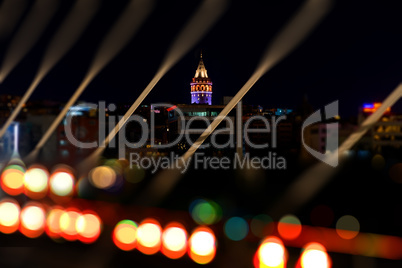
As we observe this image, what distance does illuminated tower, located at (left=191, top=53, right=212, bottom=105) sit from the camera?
177ft

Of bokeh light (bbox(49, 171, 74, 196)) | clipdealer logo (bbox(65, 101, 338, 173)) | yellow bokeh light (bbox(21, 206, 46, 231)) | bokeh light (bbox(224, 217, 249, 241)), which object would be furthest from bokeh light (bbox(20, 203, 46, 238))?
clipdealer logo (bbox(65, 101, 338, 173))

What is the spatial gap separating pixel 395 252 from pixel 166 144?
46.7ft

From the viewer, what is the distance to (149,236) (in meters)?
4.41

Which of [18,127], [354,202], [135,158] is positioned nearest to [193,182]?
[135,158]

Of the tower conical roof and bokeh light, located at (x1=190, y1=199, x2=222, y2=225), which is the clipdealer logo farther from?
the tower conical roof

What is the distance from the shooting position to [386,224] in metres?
8.26

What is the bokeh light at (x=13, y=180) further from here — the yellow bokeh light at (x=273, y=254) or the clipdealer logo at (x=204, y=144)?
the yellow bokeh light at (x=273, y=254)

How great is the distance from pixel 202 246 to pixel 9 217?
274 cm

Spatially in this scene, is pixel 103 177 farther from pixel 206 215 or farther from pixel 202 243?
pixel 202 243

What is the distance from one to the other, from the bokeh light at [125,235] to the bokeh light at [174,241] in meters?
0.36

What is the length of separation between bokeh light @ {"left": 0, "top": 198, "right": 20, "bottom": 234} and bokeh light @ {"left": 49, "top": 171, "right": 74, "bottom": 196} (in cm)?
217

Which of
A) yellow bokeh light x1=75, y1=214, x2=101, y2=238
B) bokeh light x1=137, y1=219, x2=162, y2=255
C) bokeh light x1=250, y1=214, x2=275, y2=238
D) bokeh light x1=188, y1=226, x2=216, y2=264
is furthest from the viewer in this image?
yellow bokeh light x1=75, y1=214, x2=101, y2=238

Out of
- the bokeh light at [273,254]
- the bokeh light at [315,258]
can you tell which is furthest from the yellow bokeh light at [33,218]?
the bokeh light at [315,258]

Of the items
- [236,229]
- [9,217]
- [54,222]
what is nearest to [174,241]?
[236,229]
